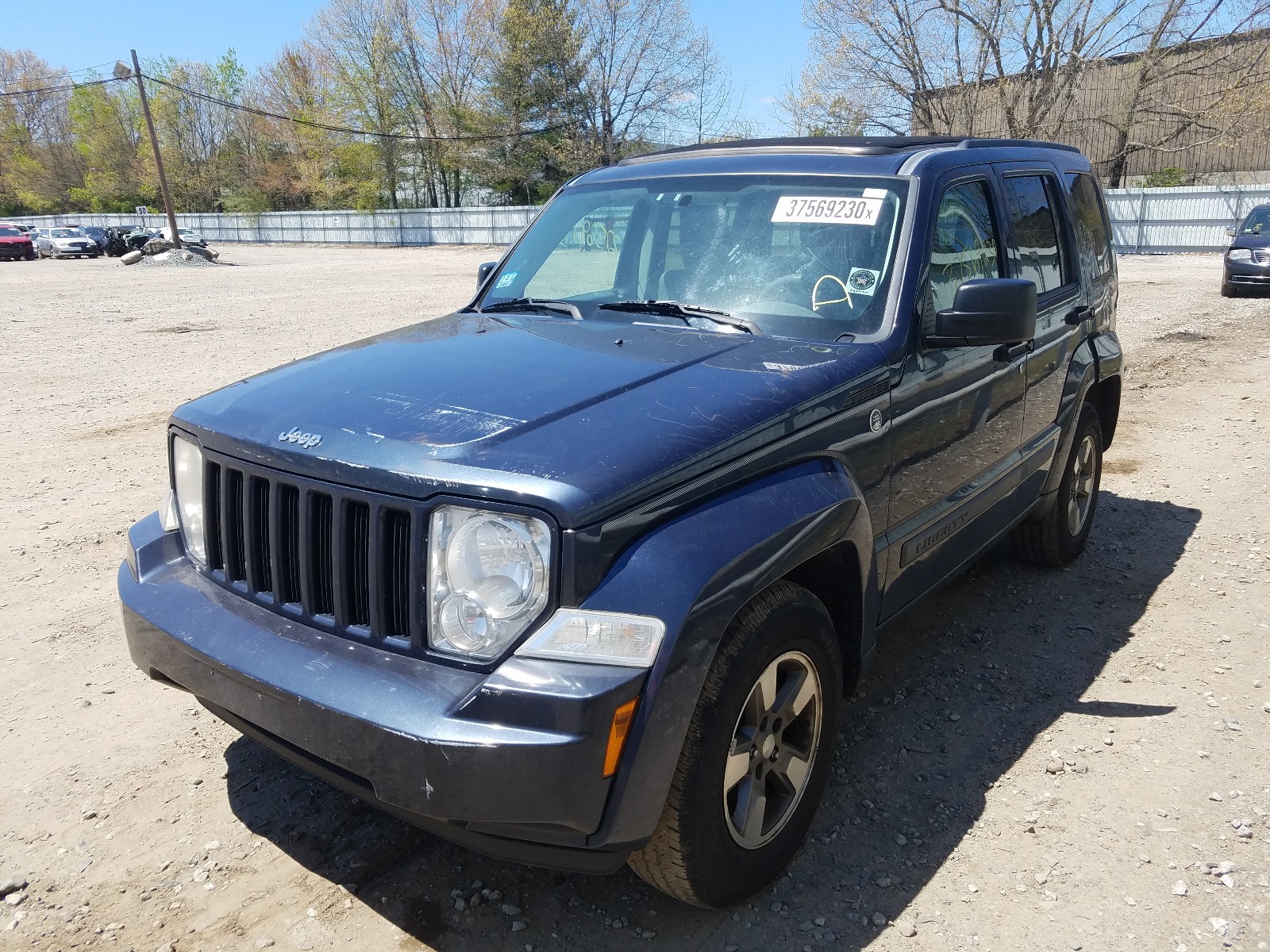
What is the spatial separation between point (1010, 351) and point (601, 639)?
8.15ft

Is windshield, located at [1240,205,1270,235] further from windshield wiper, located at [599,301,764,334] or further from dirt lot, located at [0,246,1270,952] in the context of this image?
windshield wiper, located at [599,301,764,334]

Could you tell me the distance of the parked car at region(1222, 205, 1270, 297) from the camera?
53.0 ft

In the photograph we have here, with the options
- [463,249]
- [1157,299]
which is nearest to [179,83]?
[463,249]

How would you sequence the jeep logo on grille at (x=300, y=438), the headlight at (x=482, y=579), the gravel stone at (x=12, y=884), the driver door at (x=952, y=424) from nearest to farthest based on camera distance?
the headlight at (x=482, y=579) < the jeep logo on grille at (x=300, y=438) < the gravel stone at (x=12, y=884) < the driver door at (x=952, y=424)

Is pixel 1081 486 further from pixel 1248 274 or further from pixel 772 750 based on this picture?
pixel 1248 274

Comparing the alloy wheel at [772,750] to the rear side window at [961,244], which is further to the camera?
the rear side window at [961,244]

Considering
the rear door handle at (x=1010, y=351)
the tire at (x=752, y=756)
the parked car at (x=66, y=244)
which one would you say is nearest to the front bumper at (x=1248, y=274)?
the rear door handle at (x=1010, y=351)

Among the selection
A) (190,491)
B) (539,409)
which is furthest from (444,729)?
(190,491)

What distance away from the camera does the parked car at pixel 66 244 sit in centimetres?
4309

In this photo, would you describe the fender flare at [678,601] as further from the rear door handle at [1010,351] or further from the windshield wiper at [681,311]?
the rear door handle at [1010,351]

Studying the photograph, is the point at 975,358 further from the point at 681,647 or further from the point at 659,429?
the point at 681,647

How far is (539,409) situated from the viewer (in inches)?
96.3

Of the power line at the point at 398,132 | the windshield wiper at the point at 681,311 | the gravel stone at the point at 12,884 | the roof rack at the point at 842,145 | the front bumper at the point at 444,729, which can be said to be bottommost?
the gravel stone at the point at 12,884

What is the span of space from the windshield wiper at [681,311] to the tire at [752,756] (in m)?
0.99
